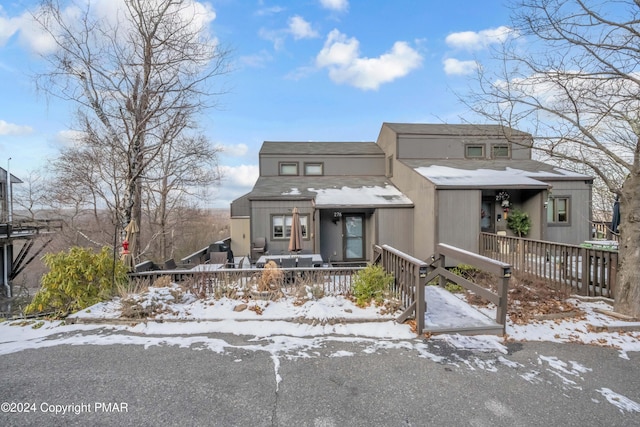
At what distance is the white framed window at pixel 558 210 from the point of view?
11039 mm

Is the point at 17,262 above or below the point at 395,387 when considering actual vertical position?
below

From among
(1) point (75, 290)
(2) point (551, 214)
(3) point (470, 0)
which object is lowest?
(1) point (75, 290)

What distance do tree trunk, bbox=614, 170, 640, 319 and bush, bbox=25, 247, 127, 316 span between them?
327 inches

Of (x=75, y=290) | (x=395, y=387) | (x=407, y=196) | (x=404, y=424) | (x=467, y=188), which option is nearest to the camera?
(x=404, y=424)

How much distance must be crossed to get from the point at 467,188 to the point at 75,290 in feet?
34.1

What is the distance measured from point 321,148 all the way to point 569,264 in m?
11.1

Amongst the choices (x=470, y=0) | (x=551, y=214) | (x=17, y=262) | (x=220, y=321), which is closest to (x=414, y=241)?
(x=551, y=214)

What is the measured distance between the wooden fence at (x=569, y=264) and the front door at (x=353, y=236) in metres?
5.21

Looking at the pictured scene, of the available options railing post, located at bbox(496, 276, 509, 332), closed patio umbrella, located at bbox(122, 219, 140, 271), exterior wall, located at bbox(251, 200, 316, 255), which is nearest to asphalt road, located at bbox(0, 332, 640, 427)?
railing post, located at bbox(496, 276, 509, 332)

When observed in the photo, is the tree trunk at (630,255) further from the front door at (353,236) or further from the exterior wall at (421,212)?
the front door at (353,236)

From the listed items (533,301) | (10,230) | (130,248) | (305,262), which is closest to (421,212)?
(305,262)

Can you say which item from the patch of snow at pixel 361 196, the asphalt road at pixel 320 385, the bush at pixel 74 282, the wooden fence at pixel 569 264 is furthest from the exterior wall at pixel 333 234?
the asphalt road at pixel 320 385

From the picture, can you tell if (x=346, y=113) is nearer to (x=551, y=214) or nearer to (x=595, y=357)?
(x=551, y=214)

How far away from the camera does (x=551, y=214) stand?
11094 millimetres
